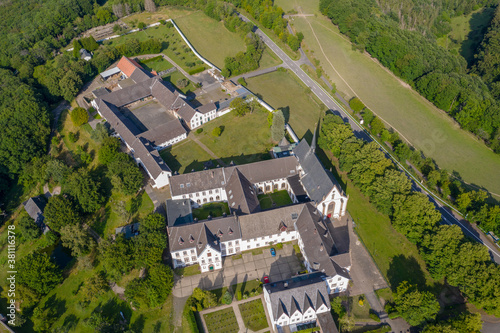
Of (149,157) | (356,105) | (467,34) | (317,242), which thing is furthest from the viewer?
(467,34)

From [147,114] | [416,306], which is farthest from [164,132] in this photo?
[416,306]

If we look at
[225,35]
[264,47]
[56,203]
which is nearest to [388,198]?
[56,203]

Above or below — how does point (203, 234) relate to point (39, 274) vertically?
above

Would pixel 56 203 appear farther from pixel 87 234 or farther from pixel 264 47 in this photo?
pixel 264 47

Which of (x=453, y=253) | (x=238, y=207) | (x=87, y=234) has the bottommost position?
(x=87, y=234)

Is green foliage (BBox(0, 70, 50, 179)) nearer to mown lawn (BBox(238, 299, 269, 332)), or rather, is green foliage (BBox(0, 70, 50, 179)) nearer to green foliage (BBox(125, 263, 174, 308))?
green foliage (BBox(125, 263, 174, 308))

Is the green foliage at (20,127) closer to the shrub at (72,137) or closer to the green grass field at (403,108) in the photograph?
the shrub at (72,137)

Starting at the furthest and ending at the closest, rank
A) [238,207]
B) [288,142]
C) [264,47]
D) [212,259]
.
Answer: [264,47], [288,142], [238,207], [212,259]

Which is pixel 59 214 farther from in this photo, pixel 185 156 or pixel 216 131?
pixel 216 131
